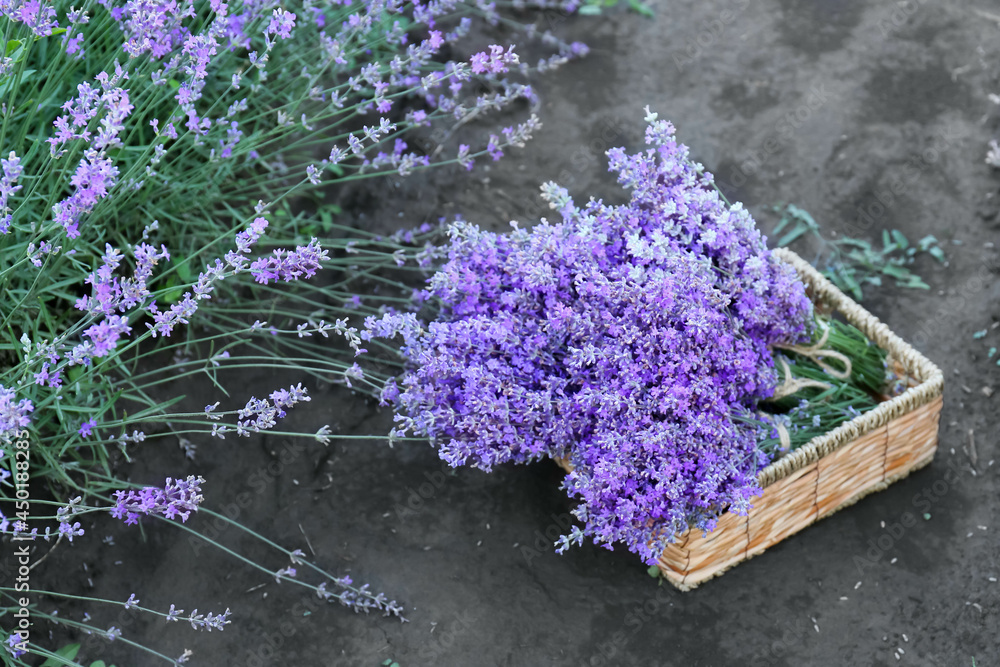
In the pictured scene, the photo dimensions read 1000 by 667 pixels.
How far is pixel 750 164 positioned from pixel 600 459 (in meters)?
1.86

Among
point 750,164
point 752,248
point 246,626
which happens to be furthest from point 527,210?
point 246,626

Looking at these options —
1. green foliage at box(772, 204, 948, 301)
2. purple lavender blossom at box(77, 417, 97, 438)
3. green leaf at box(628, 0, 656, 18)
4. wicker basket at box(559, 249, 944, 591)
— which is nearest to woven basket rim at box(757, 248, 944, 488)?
wicker basket at box(559, 249, 944, 591)

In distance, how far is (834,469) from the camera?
8.54 ft

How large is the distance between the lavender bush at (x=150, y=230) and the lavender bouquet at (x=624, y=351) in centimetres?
26

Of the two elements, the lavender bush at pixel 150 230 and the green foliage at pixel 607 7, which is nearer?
the lavender bush at pixel 150 230

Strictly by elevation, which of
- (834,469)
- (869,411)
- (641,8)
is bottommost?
(834,469)

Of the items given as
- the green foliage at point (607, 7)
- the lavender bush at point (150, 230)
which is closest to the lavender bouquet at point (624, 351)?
the lavender bush at point (150, 230)

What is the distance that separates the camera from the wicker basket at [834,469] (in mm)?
2475

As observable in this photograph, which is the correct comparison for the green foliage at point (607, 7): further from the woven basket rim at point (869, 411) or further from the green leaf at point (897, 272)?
the woven basket rim at point (869, 411)

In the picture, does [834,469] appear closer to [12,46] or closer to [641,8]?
[12,46]

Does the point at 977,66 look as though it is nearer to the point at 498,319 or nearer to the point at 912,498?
the point at 912,498

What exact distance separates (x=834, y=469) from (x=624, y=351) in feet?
2.29

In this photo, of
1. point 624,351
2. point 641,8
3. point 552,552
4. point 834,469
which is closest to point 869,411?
point 834,469

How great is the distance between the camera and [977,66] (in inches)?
160
